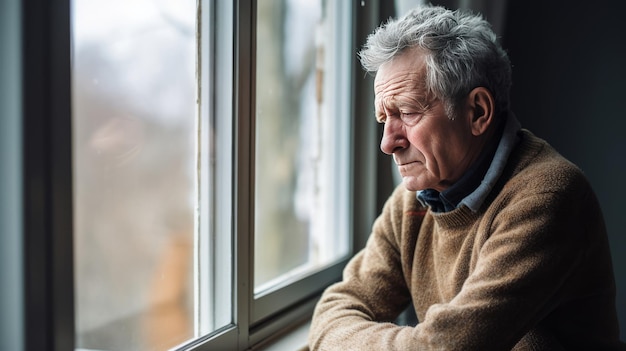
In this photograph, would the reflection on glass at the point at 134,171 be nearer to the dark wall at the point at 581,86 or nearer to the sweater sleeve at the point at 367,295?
the sweater sleeve at the point at 367,295

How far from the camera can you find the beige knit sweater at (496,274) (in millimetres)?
958

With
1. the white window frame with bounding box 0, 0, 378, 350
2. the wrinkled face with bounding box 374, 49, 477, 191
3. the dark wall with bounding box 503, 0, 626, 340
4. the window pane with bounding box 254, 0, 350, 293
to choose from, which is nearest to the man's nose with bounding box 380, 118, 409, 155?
the wrinkled face with bounding box 374, 49, 477, 191

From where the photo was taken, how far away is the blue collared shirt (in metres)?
1.12

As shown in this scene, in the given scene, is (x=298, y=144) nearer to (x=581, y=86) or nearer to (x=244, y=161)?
(x=244, y=161)

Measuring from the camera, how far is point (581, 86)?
1.70m

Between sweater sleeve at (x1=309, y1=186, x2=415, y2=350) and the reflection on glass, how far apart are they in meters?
0.31

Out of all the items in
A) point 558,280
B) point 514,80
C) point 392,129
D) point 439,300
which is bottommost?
point 439,300

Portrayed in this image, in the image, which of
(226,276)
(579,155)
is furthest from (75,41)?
(579,155)

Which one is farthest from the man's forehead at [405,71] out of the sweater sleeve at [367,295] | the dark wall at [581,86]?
the dark wall at [581,86]

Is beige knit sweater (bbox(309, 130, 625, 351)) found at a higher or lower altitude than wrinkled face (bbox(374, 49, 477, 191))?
lower

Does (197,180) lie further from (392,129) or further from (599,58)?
(599,58)

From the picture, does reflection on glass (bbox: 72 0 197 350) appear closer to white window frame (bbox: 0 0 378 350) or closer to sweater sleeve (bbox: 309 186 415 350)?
white window frame (bbox: 0 0 378 350)

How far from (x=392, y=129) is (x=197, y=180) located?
46cm

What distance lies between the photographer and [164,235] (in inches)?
47.0
